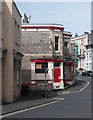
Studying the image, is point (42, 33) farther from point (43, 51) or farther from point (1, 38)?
point (1, 38)

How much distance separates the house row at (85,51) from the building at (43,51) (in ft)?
177

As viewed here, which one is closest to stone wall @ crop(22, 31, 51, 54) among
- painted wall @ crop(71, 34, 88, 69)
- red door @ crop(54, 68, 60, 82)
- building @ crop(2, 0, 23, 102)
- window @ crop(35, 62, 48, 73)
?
window @ crop(35, 62, 48, 73)

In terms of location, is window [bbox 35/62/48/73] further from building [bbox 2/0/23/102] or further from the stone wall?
building [bbox 2/0/23/102]

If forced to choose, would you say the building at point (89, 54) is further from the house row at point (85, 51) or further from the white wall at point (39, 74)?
the white wall at point (39, 74)

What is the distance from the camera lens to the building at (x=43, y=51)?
140 ft

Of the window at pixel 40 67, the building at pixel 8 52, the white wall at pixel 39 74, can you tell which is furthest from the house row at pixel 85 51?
the building at pixel 8 52

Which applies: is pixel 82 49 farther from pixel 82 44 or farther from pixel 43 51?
pixel 43 51

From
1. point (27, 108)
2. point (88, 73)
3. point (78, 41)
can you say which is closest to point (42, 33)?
point (27, 108)

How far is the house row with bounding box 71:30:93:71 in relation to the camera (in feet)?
327

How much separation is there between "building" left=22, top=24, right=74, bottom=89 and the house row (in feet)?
177

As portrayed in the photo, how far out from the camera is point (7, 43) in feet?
87.5

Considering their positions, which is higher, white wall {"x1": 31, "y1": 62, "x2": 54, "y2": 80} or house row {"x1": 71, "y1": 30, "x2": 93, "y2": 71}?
house row {"x1": 71, "y1": 30, "x2": 93, "y2": 71}

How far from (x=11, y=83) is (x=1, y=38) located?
121 inches

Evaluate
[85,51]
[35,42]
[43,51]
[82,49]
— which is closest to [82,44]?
[82,49]
